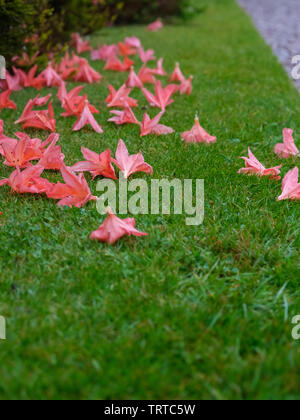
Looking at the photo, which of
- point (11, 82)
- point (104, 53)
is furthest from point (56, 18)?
point (11, 82)

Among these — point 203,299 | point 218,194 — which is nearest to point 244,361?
point 203,299

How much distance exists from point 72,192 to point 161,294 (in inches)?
29.4

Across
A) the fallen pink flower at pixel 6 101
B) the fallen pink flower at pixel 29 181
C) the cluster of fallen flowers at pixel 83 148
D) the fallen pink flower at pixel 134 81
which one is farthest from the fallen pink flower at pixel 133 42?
the fallen pink flower at pixel 29 181

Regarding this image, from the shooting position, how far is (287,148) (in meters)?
2.81

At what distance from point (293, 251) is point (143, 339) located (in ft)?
2.81

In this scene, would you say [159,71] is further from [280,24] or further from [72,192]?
[280,24]

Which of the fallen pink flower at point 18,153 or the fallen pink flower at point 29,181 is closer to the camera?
the fallen pink flower at point 29,181

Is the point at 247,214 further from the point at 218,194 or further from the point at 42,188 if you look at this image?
the point at 42,188

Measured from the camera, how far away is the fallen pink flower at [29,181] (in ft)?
7.25

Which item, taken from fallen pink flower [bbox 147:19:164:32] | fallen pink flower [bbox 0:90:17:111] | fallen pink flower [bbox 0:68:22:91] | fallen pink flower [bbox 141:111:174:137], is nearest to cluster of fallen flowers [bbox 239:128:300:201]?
fallen pink flower [bbox 141:111:174:137]

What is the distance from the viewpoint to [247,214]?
2.23m

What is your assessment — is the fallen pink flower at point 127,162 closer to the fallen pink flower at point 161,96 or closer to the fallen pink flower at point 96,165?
the fallen pink flower at point 96,165

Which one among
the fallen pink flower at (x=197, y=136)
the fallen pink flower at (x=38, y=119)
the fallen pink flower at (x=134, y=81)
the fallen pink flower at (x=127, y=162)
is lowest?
the fallen pink flower at (x=134, y=81)

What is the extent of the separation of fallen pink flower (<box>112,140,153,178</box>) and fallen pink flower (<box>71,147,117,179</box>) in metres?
0.05
